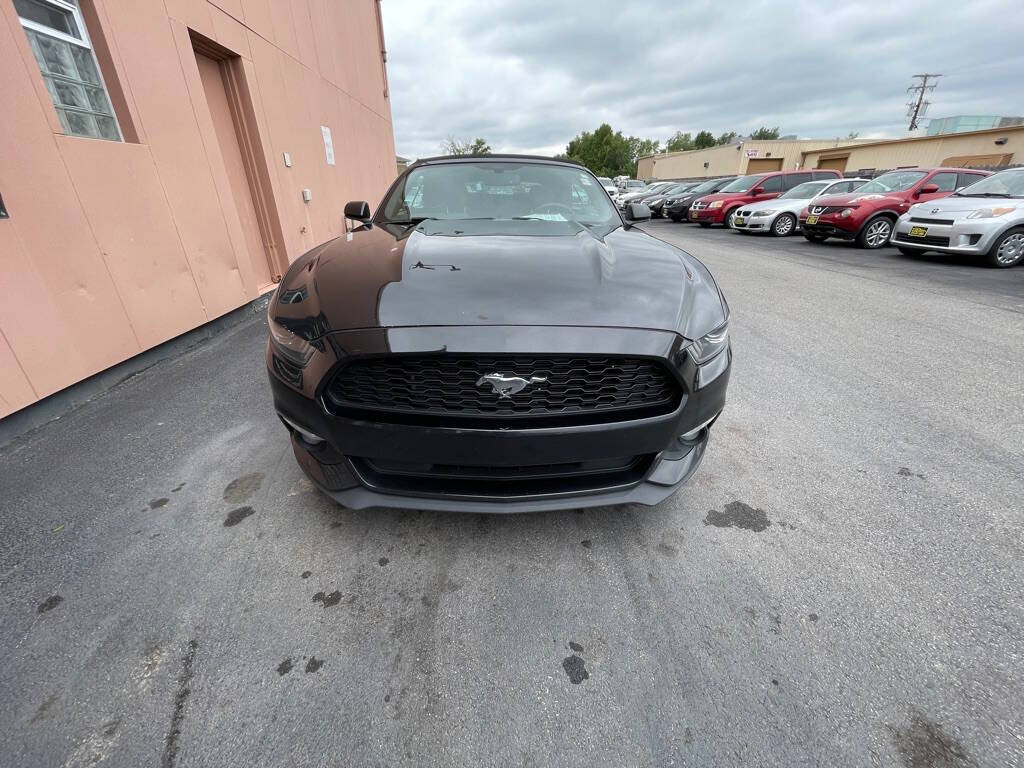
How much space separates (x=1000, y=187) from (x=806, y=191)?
17.0 ft

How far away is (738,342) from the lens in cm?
388

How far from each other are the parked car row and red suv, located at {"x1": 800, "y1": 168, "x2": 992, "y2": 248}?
0.05ft

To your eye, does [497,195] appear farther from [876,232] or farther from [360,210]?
[876,232]

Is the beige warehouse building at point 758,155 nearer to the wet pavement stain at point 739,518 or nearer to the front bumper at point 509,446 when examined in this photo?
the wet pavement stain at point 739,518

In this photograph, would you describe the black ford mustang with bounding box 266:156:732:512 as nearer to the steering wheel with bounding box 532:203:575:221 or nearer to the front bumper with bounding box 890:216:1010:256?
the steering wheel with bounding box 532:203:575:221

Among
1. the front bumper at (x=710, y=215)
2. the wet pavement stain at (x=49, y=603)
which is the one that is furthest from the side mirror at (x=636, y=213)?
the front bumper at (x=710, y=215)

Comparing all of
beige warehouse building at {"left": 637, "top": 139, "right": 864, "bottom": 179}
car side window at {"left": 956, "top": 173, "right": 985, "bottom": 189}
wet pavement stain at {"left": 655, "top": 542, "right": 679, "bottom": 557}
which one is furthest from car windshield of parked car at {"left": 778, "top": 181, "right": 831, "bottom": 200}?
beige warehouse building at {"left": 637, "top": 139, "right": 864, "bottom": 179}

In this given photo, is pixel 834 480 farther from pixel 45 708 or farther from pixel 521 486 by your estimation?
pixel 45 708

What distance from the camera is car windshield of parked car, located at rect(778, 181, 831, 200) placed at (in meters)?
11.3

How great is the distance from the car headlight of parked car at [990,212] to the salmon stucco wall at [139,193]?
9.76m

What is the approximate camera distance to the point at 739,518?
6.12ft

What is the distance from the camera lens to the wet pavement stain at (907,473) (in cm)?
209

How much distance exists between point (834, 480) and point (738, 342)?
6.66 feet

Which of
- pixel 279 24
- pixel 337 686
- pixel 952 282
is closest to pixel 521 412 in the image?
pixel 337 686
